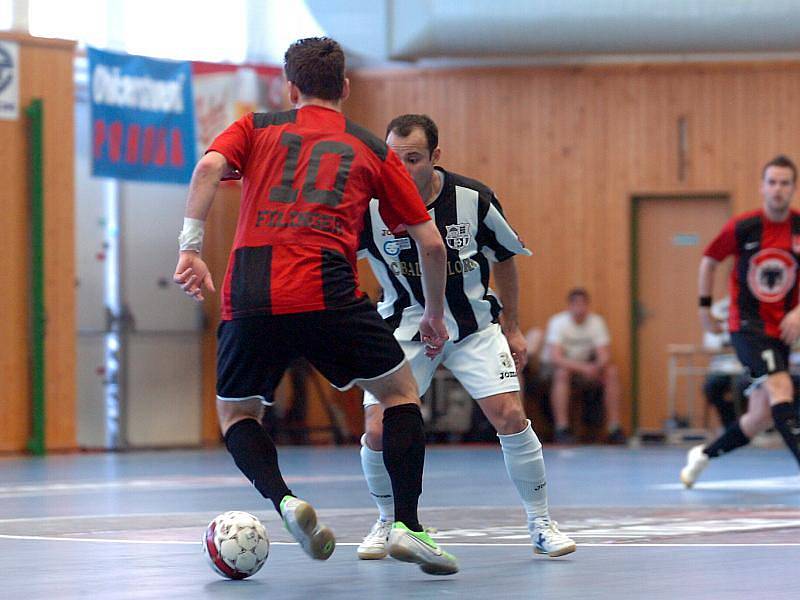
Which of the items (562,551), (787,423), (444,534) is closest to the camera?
(562,551)

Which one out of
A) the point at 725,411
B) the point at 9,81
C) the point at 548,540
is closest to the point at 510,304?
the point at 548,540

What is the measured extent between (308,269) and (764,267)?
15.5 feet

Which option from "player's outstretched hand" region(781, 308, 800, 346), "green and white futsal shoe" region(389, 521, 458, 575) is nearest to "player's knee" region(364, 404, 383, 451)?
"green and white futsal shoe" region(389, 521, 458, 575)

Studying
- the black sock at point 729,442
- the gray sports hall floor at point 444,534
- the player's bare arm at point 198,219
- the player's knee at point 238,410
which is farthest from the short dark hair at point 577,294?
the player's bare arm at point 198,219

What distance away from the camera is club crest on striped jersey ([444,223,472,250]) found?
17.3ft

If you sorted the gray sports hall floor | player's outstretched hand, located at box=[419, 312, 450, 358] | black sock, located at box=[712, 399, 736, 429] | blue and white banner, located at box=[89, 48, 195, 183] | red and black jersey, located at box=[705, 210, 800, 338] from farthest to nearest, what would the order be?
black sock, located at box=[712, 399, 736, 429] → blue and white banner, located at box=[89, 48, 195, 183] → red and black jersey, located at box=[705, 210, 800, 338] → player's outstretched hand, located at box=[419, 312, 450, 358] → the gray sports hall floor

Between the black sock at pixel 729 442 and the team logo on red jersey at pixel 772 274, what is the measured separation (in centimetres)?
79

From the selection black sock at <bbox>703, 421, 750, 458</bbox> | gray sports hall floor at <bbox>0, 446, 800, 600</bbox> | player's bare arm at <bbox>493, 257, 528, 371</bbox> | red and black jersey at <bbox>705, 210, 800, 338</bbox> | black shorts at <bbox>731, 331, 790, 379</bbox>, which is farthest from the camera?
black sock at <bbox>703, 421, 750, 458</bbox>

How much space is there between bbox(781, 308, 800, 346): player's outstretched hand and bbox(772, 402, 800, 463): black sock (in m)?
0.37

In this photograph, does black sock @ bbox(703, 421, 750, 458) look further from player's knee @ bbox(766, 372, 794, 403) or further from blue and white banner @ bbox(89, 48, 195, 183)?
blue and white banner @ bbox(89, 48, 195, 183)

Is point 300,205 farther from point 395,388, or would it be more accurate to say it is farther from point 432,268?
point 395,388

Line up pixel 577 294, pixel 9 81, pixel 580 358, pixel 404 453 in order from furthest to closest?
1. pixel 580 358
2. pixel 577 294
3. pixel 9 81
4. pixel 404 453

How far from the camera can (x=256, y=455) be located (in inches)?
177

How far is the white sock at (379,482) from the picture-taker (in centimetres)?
530
